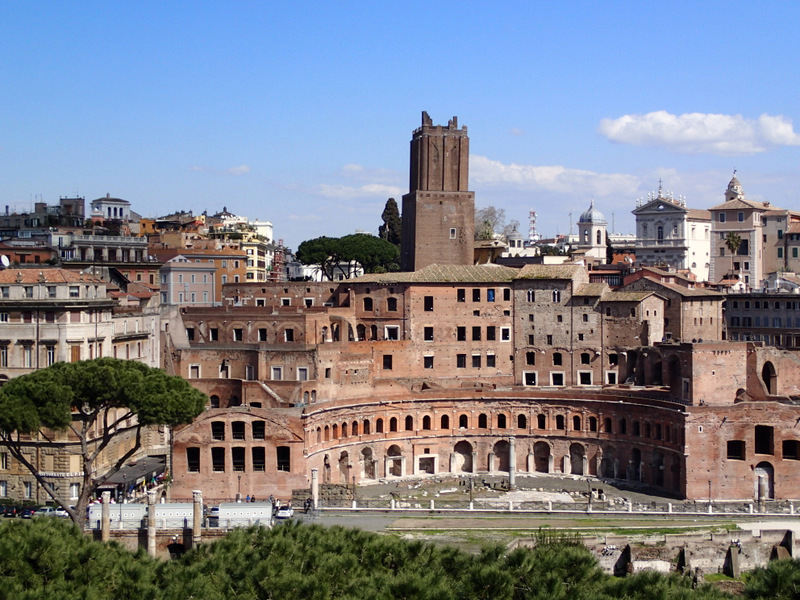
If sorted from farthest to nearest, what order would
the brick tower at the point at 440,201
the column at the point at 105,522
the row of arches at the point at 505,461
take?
the brick tower at the point at 440,201 → the row of arches at the point at 505,461 → the column at the point at 105,522

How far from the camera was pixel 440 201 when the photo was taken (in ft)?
271

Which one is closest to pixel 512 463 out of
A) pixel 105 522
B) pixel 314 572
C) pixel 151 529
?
pixel 151 529

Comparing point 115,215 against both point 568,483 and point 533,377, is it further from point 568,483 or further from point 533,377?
point 568,483

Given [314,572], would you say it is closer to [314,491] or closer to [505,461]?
[314,491]

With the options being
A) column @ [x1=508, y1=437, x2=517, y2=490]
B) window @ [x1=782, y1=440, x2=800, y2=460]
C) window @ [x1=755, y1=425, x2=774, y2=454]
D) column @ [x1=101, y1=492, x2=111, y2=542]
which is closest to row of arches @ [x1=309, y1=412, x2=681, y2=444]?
column @ [x1=508, y1=437, x2=517, y2=490]

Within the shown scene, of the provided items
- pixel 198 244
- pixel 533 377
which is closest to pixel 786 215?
pixel 533 377

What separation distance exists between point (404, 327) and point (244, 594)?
4189cm

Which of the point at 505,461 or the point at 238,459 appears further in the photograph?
the point at 505,461

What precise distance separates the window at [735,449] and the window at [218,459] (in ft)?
90.0

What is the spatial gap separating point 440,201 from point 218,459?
28.0 meters

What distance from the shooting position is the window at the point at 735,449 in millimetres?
65625

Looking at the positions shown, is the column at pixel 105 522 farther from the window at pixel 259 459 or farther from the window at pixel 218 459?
the window at pixel 259 459

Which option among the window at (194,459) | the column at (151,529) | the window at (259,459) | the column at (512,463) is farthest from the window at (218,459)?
the column at (512,463)

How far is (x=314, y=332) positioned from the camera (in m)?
74.7
